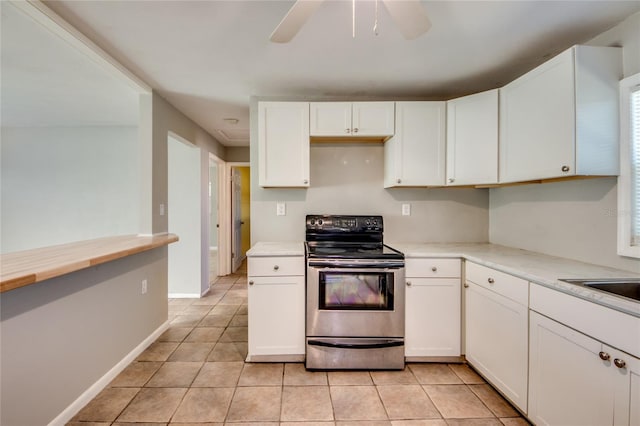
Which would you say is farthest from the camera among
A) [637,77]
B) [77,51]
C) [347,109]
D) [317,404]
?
[347,109]

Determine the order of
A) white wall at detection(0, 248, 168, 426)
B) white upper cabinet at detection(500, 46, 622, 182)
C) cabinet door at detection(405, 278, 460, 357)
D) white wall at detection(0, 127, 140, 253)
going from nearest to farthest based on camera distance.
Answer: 1. white wall at detection(0, 248, 168, 426)
2. white upper cabinet at detection(500, 46, 622, 182)
3. cabinet door at detection(405, 278, 460, 357)
4. white wall at detection(0, 127, 140, 253)

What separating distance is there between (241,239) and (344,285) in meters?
4.34

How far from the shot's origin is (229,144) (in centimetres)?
499

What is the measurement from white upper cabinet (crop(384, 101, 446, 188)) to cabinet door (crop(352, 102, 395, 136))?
7 cm

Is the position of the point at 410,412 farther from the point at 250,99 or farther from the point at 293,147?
the point at 250,99

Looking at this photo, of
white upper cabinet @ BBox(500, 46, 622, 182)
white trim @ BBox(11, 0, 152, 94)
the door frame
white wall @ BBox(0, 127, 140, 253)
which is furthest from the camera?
the door frame

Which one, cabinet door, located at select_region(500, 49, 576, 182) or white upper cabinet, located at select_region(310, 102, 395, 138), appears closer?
cabinet door, located at select_region(500, 49, 576, 182)

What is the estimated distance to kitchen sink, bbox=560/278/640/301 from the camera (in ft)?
4.67

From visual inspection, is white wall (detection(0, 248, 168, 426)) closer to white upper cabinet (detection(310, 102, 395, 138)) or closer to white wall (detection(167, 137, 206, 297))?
white wall (detection(167, 137, 206, 297))

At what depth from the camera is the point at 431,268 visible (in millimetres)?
2227

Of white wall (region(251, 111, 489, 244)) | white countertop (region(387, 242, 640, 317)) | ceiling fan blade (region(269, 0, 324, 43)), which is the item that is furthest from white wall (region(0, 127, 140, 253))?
white countertop (region(387, 242, 640, 317))

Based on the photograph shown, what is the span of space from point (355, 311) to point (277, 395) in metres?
0.78

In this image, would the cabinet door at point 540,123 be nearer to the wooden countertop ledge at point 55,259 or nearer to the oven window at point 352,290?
the oven window at point 352,290

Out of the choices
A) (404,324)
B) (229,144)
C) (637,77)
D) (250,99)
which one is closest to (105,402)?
(404,324)
